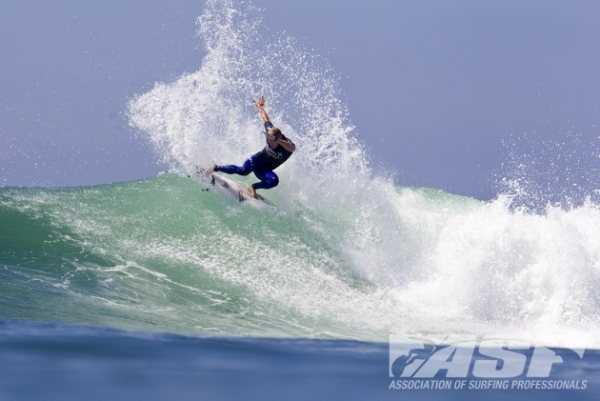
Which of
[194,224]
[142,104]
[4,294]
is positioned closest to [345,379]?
[4,294]

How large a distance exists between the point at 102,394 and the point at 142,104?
8.66 meters

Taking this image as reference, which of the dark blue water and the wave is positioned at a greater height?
the wave

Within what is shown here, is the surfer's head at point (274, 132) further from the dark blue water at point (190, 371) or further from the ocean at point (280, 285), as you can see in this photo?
the dark blue water at point (190, 371)

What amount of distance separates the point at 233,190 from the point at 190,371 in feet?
22.3

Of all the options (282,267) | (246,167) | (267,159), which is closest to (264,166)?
(267,159)

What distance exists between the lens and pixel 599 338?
7.61 m

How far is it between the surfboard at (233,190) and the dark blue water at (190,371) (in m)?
6.04

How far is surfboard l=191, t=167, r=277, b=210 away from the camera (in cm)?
1004

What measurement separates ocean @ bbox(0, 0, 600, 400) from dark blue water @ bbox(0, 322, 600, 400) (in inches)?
0.5

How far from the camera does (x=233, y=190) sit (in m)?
10.1

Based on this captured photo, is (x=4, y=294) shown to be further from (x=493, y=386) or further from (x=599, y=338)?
(x=599, y=338)

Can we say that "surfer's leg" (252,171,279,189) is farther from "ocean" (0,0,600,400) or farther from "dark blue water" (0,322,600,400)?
"dark blue water" (0,322,600,400)

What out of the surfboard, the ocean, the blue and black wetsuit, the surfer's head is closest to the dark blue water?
the ocean

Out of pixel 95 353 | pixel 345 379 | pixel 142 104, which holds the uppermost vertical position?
pixel 142 104
